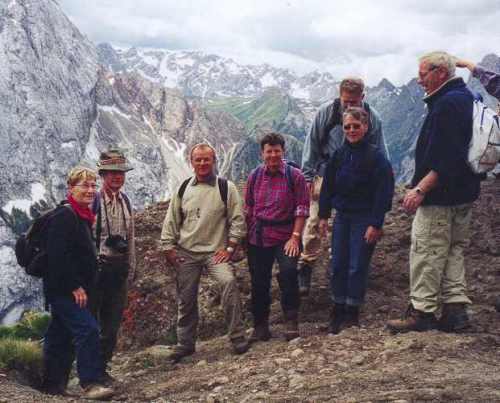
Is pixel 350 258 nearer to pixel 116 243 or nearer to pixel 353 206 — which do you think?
pixel 353 206

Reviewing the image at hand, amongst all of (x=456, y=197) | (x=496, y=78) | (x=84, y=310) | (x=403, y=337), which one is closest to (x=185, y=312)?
(x=84, y=310)

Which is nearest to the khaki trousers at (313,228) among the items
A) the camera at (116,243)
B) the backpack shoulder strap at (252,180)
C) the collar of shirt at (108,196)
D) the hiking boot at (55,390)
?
the backpack shoulder strap at (252,180)

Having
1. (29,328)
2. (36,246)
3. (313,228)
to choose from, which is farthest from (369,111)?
(29,328)

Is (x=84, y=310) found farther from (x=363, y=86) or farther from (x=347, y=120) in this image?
(x=363, y=86)

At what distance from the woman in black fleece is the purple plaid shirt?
2409mm

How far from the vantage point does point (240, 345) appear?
8.47 m

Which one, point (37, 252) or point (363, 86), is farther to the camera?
point (363, 86)

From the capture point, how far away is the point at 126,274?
8781 millimetres

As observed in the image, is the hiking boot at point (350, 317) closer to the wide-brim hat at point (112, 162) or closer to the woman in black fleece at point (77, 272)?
the woman in black fleece at point (77, 272)

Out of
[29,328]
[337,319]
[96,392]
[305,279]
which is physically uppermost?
[305,279]

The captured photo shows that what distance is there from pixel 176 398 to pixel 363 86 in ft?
16.9

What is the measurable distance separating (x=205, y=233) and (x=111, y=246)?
141 cm

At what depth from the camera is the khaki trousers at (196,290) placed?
833cm

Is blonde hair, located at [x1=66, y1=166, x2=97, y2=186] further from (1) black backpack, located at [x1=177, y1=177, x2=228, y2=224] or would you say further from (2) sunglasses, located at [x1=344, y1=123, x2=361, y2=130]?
(2) sunglasses, located at [x1=344, y1=123, x2=361, y2=130]
